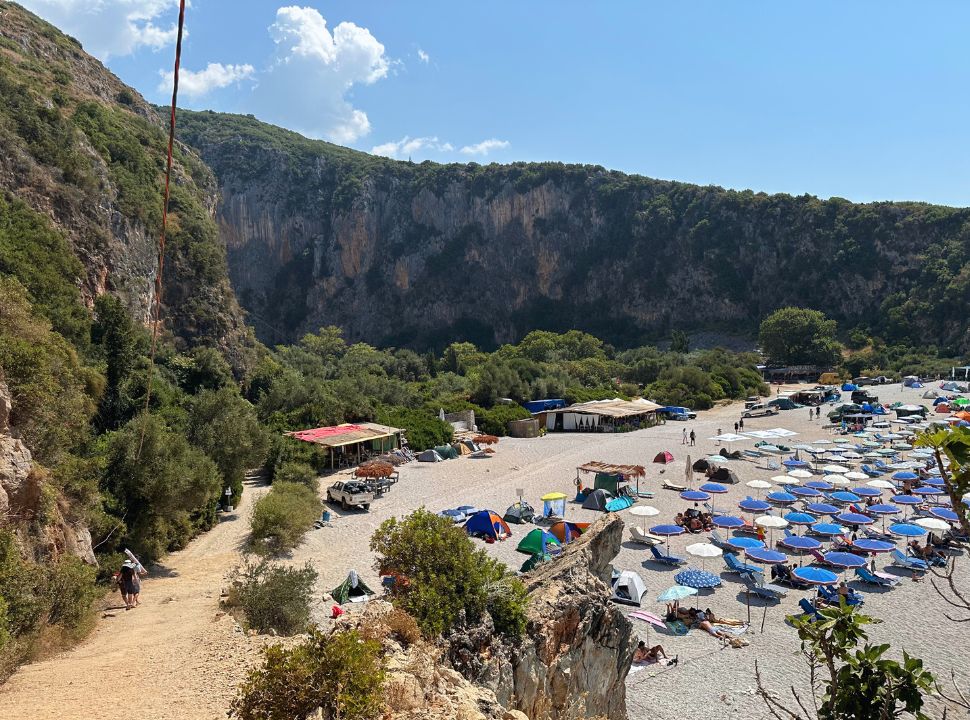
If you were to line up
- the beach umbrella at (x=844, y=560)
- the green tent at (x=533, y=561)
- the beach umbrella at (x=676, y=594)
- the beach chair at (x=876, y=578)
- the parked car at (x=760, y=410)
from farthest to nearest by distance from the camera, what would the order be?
1. the parked car at (x=760, y=410)
2. the beach umbrella at (x=844, y=560)
3. the beach chair at (x=876, y=578)
4. the green tent at (x=533, y=561)
5. the beach umbrella at (x=676, y=594)

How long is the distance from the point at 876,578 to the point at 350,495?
15900 millimetres

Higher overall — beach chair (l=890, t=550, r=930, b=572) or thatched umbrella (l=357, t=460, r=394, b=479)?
thatched umbrella (l=357, t=460, r=394, b=479)

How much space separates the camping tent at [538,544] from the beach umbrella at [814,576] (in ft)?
20.1

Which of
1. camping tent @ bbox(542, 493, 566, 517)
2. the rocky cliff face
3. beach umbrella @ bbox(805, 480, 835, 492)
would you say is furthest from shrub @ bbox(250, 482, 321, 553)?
the rocky cliff face

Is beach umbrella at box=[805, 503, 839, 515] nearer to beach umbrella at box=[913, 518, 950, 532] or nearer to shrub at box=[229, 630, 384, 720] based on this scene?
beach umbrella at box=[913, 518, 950, 532]

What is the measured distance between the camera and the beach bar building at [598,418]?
42.7 meters

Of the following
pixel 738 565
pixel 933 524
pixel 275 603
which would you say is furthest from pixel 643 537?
pixel 275 603

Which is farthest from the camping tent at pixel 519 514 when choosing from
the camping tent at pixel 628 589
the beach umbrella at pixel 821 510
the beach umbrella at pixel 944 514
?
the beach umbrella at pixel 944 514

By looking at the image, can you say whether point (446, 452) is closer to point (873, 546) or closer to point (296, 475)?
point (296, 475)

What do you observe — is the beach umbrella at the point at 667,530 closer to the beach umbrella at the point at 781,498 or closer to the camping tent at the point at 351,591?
the beach umbrella at the point at 781,498

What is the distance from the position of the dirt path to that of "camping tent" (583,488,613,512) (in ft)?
46.2

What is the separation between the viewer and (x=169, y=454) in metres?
14.6

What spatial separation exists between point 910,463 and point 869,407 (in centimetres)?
1903

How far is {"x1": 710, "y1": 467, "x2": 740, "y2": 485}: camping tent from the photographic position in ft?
88.3
